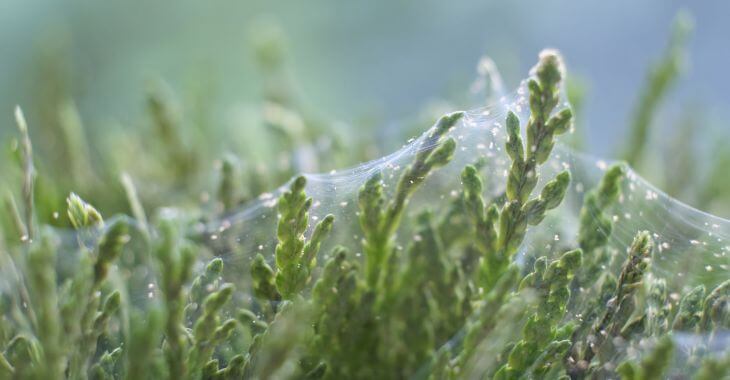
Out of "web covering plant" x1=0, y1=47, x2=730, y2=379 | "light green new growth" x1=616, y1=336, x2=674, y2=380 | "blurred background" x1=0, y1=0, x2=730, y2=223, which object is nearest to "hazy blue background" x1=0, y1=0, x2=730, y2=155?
"blurred background" x1=0, y1=0, x2=730, y2=223

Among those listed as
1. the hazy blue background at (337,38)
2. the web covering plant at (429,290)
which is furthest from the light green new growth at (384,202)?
the hazy blue background at (337,38)

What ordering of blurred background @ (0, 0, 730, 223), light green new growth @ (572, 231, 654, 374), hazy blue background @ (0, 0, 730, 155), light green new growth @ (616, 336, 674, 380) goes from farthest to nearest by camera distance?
hazy blue background @ (0, 0, 730, 155)
blurred background @ (0, 0, 730, 223)
light green new growth @ (572, 231, 654, 374)
light green new growth @ (616, 336, 674, 380)

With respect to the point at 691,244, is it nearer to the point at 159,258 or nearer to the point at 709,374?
the point at 709,374

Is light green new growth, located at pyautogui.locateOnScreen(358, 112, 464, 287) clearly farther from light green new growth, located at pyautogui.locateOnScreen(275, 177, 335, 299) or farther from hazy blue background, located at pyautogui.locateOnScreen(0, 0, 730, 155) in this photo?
hazy blue background, located at pyautogui.locateOnScreen(0, 0, 730, 155)

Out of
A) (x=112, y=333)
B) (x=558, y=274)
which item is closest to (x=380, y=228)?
(x=558, y=274)

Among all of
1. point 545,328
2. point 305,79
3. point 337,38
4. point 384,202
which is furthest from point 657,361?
point 305,79

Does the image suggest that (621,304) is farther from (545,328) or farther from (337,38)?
(337,38)
